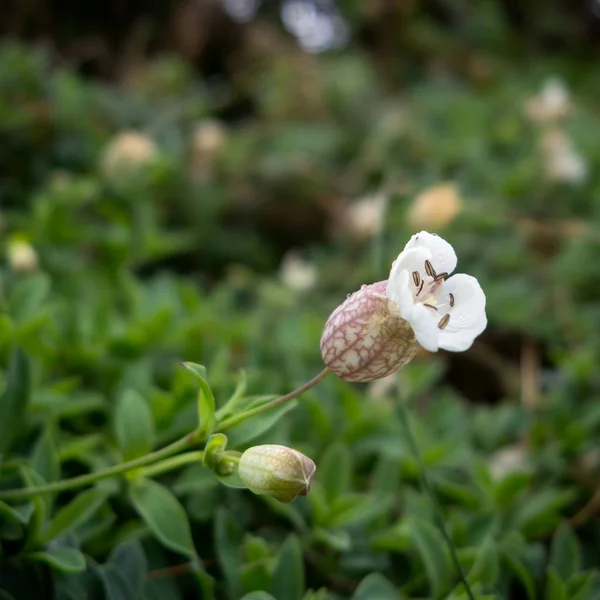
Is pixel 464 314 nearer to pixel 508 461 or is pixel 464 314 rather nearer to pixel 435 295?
pixel 435 295

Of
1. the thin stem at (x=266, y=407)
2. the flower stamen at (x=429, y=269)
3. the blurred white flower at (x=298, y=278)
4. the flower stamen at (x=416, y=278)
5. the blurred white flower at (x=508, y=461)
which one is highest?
the flower stamen at (x=429, y=269)

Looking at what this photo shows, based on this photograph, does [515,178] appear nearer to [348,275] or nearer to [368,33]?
[348,275]

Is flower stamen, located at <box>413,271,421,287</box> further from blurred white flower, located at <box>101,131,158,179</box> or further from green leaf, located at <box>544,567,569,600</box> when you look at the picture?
blurred white flower, located at <box>101,131,158,179</box>

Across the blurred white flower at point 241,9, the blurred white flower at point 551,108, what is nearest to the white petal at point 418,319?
the blurred white flower at point 551,108

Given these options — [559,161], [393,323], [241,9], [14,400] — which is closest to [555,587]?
[393,323]

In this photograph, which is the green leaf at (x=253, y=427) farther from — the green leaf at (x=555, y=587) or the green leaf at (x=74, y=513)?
the green leaf at (x=555, y=587)

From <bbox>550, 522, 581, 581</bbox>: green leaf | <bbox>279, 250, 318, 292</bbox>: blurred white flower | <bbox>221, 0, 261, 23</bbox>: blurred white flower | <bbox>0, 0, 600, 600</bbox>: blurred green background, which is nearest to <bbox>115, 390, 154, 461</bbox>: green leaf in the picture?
<bbox>0, 0, 600, 600</bbox>: blurred green background

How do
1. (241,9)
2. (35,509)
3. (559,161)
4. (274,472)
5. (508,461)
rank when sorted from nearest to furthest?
(274,472) → (35,509) → (508,461) → (559,161) → (241,9)
